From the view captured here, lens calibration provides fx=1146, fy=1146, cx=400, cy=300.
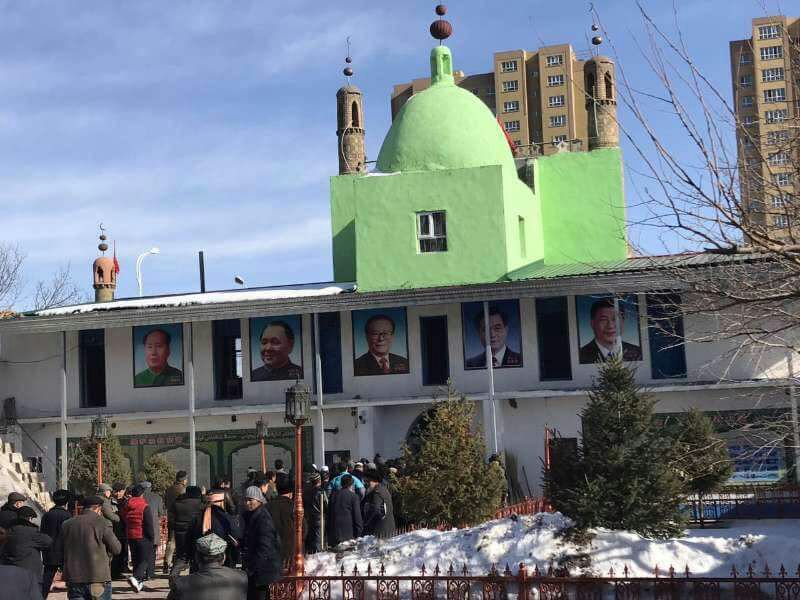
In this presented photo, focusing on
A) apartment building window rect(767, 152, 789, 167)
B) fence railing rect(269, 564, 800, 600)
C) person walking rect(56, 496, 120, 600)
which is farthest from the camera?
person walking rect(56, 496, 120, 600)

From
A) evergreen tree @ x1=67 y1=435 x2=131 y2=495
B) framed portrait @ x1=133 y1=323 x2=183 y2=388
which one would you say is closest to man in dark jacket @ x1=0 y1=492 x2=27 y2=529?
evergreen tree @ x1=67 y1=435 x2=131 y2=495

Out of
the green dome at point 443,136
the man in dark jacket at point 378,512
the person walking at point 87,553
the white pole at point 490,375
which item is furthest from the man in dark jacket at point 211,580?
the green dome at point 443,136

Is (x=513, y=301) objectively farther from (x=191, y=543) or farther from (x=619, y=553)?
(x=191, y=543)

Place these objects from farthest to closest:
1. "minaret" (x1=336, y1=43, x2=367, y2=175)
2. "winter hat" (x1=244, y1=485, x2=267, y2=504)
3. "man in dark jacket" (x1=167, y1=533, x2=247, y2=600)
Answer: "minaret" (x1=336, y1=43, x2=367, y2=175) → "winter hat" (x1=244, y1=485, x2=267, y2=504) → "man in dark jacket" (x1=167, y1=533, x2=247, y2=600)

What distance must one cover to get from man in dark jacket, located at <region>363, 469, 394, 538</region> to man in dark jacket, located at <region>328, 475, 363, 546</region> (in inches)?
9.6

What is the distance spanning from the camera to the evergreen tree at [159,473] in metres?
28.2

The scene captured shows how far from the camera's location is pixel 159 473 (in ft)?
93.4

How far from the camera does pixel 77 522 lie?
41.3 ft

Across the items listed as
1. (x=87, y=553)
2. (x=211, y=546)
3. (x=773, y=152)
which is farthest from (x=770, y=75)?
(x=211, y=546)

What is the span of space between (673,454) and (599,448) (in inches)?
42.6

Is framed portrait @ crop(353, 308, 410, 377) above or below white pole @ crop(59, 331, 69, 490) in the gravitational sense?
above

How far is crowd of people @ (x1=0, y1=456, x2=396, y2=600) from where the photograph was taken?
320 inches

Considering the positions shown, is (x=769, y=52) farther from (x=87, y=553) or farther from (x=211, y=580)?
(x=211, y=580)

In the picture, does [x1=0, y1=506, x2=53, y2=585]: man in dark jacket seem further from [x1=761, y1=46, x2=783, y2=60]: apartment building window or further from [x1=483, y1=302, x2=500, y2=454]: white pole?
[x1=761, y1=46, x2=783, y2=60]: apartment building window
